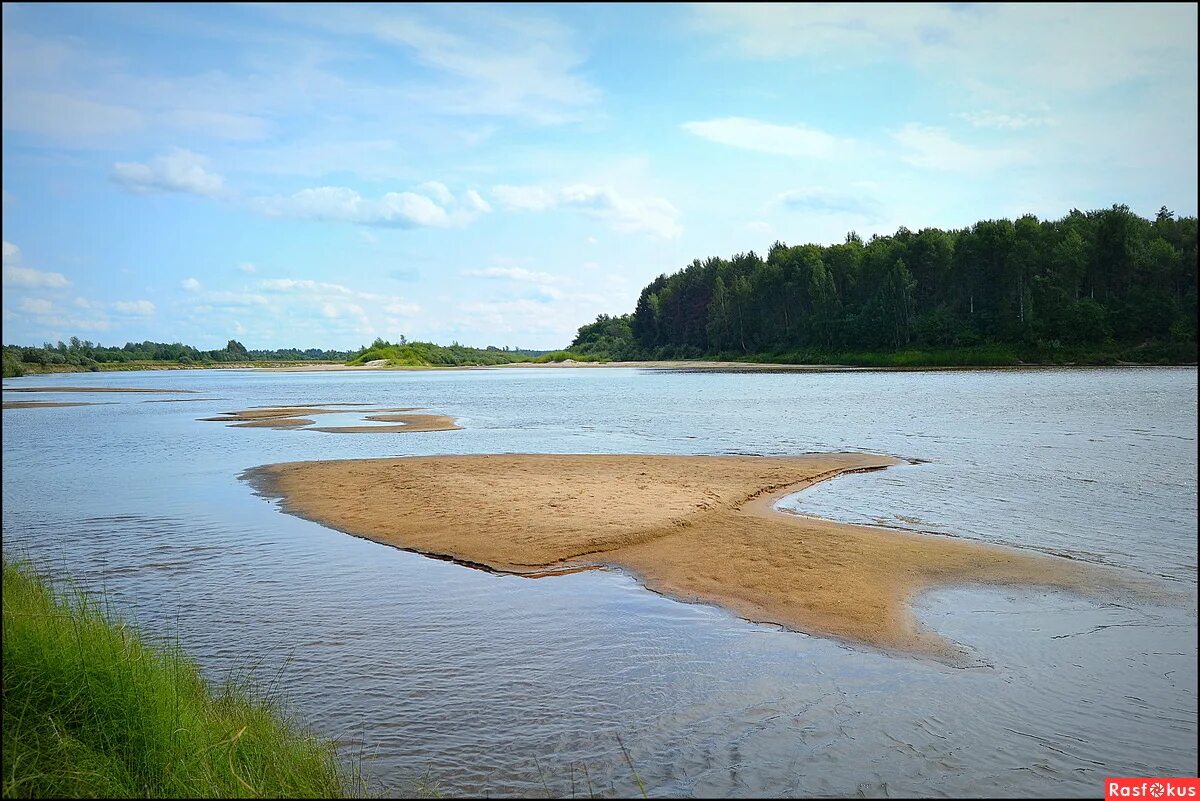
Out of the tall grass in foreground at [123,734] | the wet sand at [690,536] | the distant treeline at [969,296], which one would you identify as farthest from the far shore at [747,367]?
the tall grass in foreground at [123,734]

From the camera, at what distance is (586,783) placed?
5906 mm

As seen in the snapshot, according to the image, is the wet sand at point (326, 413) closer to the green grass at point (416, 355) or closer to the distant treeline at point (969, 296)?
the distant treeline at point (969, 296)

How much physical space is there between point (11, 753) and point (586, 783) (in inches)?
140

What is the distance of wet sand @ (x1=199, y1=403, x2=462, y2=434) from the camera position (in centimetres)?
3344

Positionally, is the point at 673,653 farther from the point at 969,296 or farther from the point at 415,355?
the point at 415,355

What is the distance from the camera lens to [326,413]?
43.2 metres

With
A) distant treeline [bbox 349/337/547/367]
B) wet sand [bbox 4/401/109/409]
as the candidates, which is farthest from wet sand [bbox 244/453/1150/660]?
distant treeline [bbox 349/337/547/367]

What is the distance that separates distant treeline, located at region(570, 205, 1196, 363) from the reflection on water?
45.5m

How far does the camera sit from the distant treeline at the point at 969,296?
241 ft

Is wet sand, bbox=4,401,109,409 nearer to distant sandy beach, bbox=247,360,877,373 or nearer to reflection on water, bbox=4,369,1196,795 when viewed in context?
reflection on water, bbox=4,369,1196,795

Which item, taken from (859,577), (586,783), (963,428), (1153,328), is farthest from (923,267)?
(586,783)

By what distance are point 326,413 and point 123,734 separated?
129 feet

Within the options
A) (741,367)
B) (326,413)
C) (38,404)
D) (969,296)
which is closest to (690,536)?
(326,413)

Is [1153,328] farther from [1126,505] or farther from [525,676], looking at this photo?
[525,676]
